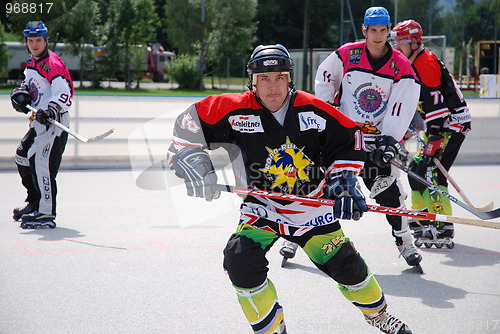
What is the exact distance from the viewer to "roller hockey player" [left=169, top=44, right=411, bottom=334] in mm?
3346

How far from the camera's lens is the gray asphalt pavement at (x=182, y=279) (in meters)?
4.05

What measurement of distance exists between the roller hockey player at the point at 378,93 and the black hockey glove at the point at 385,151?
4cm

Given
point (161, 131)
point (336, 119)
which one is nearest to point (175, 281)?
point (336, 119)

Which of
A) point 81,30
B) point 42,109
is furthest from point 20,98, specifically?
point 81,30

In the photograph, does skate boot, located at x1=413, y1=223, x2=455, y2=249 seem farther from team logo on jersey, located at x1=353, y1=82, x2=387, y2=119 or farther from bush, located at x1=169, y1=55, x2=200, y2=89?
bush, located at x1=169, y1=55, x2=200, y2=89

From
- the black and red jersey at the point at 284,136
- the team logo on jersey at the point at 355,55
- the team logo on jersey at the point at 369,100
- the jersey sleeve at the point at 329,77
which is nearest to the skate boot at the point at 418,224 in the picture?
the team logo on jersey at the point at 369,100

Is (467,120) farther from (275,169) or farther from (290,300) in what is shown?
(275,169)

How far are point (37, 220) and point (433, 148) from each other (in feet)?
12.6

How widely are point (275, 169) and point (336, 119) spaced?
394 millimetres

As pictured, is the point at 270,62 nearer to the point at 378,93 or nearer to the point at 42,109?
the point at 378,93

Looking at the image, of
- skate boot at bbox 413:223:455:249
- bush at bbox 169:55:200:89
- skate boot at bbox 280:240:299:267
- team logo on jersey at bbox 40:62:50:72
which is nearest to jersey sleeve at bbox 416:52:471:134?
skate boot at bbox 413:223:455:249

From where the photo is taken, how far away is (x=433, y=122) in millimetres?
6090

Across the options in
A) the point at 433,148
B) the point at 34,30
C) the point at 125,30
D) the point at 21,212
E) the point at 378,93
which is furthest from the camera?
the point at 125,30

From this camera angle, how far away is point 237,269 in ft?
10.6
